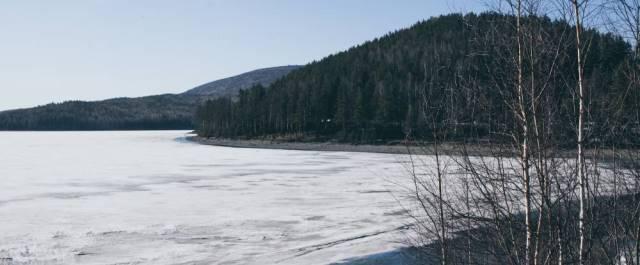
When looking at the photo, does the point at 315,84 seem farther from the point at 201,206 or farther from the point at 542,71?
the point at 542,71

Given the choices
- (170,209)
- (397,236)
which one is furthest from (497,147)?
(170,209)

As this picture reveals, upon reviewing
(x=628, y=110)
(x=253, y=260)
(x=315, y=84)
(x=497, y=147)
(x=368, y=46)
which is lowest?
(x=253, y=260)

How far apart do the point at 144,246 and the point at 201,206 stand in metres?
8.00

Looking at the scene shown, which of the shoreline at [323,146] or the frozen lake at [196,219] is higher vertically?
the shoreline at [323,146]

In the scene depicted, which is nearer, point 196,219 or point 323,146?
point 196,219

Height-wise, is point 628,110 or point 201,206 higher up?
point 628,110

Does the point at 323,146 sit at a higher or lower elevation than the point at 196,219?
higher

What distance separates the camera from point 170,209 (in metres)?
23.8

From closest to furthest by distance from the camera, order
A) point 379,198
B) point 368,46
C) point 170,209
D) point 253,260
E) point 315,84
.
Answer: point 253,260 → point 170,209 → point 379,198 → point 315,84 → point 368,46

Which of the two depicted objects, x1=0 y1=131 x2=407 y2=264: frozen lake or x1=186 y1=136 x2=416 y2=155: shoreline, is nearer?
x1=0 y1=131 x2=407 y2=264: frozen lake

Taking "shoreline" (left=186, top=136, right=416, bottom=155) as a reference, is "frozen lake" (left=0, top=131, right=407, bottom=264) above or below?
below

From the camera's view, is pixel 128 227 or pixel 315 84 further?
pixel 315 84

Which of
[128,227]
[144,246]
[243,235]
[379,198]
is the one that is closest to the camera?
[144,246]

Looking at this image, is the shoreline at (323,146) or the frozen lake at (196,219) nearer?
the frozen lake at (196,219)
